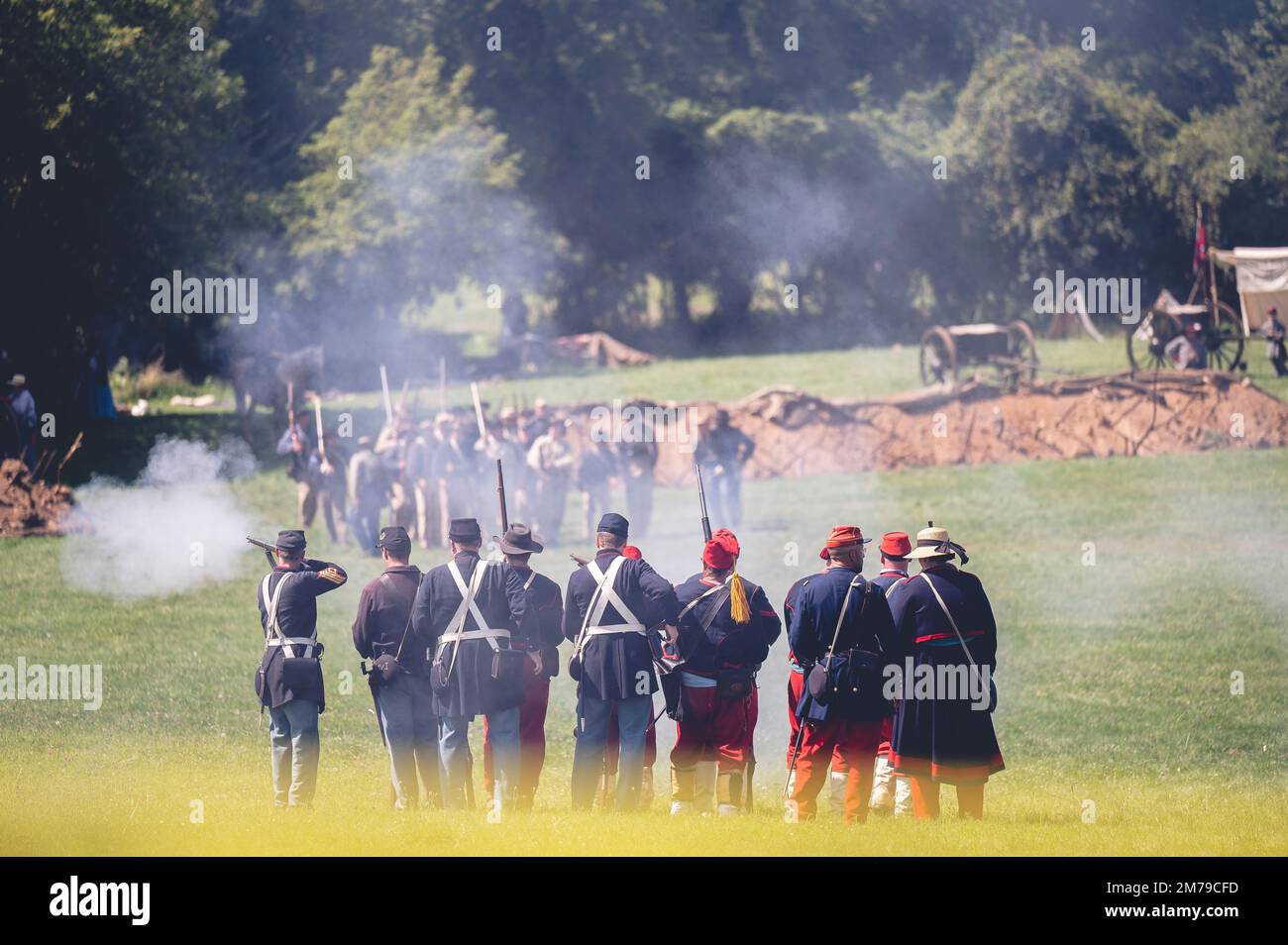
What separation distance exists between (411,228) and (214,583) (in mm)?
22355

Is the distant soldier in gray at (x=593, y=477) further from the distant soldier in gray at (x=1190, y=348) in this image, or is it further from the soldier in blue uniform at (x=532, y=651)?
the distant soldier in gray at (x=1190, y=348)

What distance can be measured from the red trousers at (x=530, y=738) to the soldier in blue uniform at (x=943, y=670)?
222 centimetres

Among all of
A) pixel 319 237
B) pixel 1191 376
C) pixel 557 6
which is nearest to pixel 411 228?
pixel 319 237

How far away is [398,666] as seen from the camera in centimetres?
1002

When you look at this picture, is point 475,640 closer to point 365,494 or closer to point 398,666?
point 398,666

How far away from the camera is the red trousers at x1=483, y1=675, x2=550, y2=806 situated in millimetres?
10266

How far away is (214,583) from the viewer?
770 inches

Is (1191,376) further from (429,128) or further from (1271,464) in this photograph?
(429,128)

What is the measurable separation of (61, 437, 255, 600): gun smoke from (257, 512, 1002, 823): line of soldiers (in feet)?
31.2

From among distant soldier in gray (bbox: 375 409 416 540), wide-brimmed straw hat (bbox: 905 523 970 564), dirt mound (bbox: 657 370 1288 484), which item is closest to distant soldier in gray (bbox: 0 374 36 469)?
distant soldier in gray (bbox: 375 409 416 540)

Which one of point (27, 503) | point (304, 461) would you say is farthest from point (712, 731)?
point (27, 503)

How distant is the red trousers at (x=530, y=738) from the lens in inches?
404

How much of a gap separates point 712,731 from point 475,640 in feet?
4.91

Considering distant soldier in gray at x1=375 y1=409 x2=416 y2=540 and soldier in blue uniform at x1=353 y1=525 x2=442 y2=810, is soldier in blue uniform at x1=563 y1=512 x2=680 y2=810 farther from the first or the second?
distant soldier in gray at x1=375 y1=409 x2=416 y2=540
